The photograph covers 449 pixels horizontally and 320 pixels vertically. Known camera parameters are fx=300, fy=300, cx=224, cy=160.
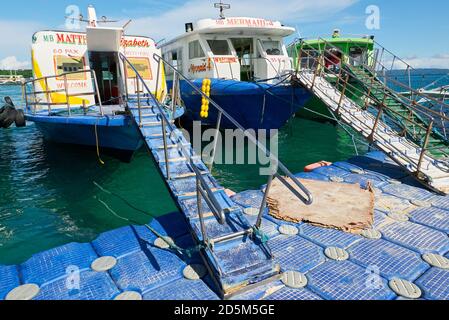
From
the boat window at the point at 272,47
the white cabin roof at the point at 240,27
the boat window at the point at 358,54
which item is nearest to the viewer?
the white cabin roof at the point at 240,27

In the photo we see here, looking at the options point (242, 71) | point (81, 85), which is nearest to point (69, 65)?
point (81, 85)

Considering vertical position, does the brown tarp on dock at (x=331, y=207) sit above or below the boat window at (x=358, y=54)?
below

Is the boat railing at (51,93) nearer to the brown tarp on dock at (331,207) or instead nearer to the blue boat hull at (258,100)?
the blue boat hull at (258,100)

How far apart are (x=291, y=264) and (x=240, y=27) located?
33.1 ft

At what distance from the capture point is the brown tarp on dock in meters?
4.12

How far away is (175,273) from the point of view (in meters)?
3.13

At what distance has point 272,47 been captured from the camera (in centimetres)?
1249

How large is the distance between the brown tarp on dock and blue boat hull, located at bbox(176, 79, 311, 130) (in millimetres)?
5269

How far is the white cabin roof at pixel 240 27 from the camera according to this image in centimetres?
1136

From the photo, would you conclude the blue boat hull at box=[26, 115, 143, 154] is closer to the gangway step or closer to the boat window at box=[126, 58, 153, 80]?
the boat window at box=[126, 58, 153, 80]

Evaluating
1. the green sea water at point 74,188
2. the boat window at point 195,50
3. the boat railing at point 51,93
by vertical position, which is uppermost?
the boat window at point 195,50

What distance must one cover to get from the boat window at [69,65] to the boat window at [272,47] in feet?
23.0

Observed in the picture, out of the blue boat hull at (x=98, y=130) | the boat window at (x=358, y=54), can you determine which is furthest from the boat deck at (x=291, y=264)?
the boat window at (x=358, y=54)

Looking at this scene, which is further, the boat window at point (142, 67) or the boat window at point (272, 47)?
the boat window at point (272, 47)
